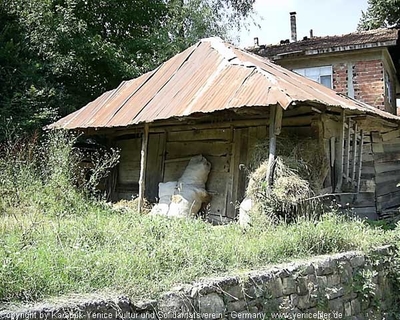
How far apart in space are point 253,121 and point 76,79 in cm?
769

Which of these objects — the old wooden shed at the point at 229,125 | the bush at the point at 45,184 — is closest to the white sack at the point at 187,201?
the old wooden shed at the point at 229,125

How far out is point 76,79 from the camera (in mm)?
13930

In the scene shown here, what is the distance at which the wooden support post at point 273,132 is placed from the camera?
658cm

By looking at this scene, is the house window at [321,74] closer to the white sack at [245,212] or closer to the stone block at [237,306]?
the white sack at [245,212]

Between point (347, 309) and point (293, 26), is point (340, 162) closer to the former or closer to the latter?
point (347, 309)

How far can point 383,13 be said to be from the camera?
62.3ft

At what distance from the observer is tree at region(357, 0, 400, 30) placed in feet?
60.8

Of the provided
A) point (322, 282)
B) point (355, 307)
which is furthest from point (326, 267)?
point (355, 307)

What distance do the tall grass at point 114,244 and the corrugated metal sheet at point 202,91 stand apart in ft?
5.62

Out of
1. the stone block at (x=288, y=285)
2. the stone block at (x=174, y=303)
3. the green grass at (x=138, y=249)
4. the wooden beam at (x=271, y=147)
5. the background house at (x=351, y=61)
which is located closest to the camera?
the green grass at (x=138, y=249)

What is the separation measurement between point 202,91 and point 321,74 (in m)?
6.76

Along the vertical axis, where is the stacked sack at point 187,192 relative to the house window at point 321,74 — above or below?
below

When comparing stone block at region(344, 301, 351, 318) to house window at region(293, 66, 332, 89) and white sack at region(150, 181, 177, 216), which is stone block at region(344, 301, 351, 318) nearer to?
white sack at region(150, 181, 177, 216)

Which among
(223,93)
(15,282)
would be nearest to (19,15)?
(223,93)
